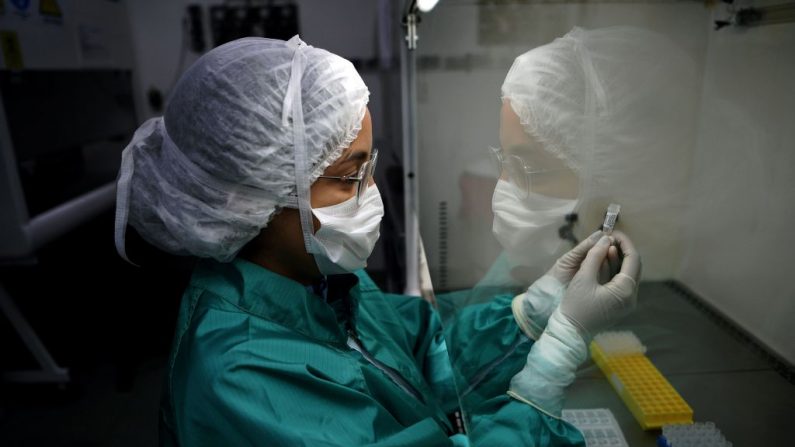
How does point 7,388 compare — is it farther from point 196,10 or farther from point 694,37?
point 694,37

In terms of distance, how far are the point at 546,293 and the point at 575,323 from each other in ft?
0.16

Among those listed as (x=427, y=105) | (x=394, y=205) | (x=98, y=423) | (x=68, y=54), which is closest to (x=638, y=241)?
(x=427, y=105)

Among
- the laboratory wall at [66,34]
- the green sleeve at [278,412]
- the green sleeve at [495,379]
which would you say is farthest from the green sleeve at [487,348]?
the laboratory wall at [66,34]

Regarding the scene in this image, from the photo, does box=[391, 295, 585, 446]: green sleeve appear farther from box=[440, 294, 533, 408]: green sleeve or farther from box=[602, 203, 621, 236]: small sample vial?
box=[602, 203, 621, 236]: small sample vial

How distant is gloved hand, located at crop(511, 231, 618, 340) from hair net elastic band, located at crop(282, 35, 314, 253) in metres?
0.39

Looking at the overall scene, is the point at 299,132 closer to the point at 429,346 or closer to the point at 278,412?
the point at 278,412

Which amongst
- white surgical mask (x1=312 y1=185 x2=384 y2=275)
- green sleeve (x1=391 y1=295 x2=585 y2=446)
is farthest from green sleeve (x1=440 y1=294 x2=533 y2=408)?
white surgical mask (x1=312 y1=185 x2=384 y2=275)

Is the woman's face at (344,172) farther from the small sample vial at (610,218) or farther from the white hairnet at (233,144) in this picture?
the small sample vial at (610,218)

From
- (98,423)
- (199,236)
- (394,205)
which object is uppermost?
(199,236)

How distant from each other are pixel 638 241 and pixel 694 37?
0.51 ft

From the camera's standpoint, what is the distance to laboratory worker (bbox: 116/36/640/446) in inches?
26.7

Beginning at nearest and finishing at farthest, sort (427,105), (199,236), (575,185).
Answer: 1. (575,185)
2. (199,236)
3. (427,105)

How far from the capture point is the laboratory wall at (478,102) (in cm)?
36

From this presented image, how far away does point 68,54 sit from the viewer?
2.20m
